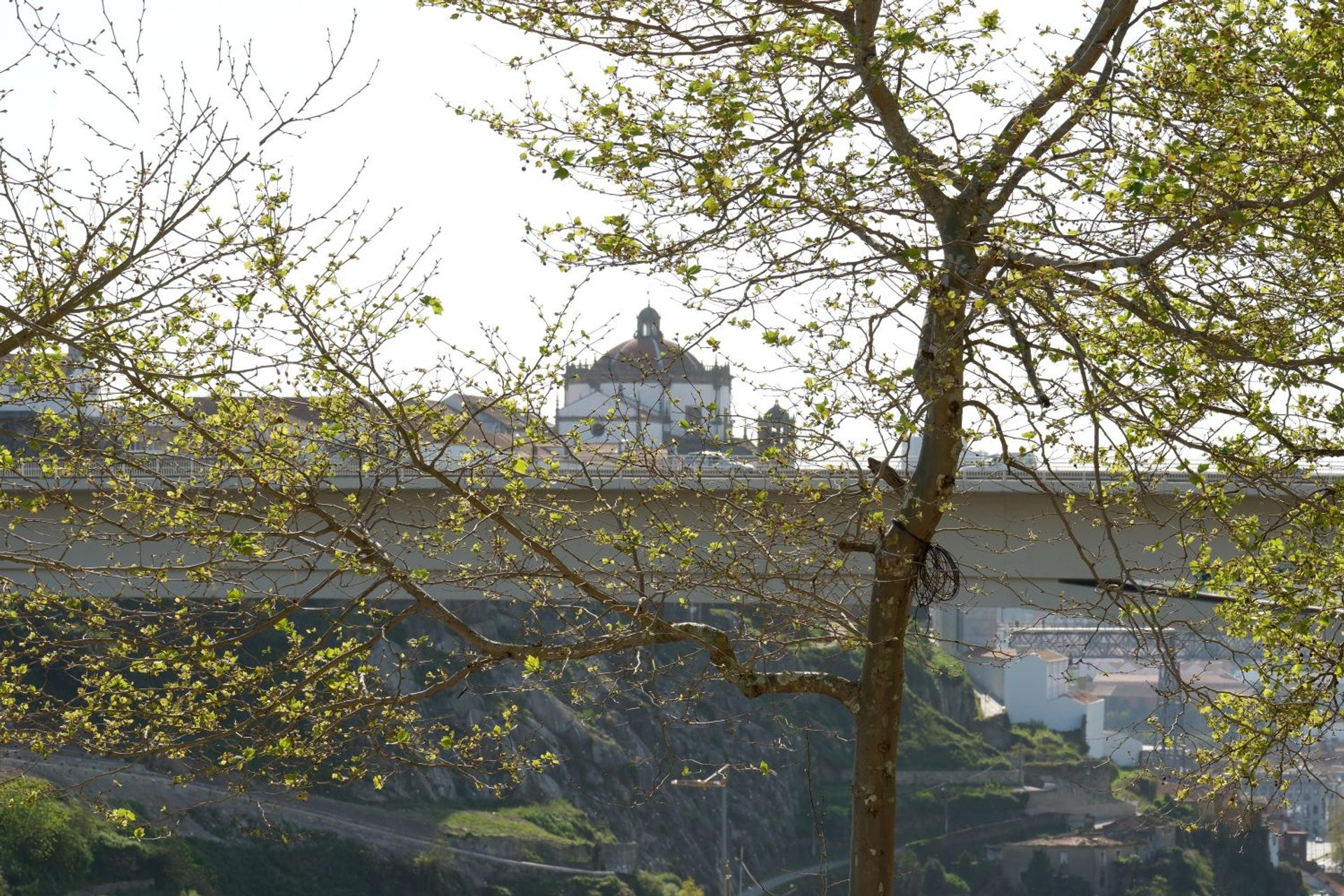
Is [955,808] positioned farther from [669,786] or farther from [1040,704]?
[1040,704]

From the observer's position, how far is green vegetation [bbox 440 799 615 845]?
41250mm

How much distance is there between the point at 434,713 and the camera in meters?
44.4

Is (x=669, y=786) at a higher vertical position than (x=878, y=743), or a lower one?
lower

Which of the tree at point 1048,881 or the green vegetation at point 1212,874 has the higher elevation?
the green vegetation at point 1212,874

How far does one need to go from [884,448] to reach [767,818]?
154ft

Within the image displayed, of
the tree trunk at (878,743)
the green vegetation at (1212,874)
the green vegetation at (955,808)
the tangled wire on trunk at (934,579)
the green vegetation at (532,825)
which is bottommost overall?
the green vegetation at (1212,874)

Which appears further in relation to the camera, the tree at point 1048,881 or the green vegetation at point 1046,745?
the green vegetation at point 1046,745

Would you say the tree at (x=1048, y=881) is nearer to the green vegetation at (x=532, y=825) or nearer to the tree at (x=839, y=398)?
the green vegetation at (x=532, y=825)

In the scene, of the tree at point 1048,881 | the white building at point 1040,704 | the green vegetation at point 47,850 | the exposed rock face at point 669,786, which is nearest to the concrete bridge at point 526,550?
the green vegetation at point 47,850

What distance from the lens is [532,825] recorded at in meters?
43.3

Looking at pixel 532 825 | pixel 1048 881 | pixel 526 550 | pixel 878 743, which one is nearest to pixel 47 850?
pixel 532 825

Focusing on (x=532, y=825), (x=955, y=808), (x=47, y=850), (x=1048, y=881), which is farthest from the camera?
(x=955, y=808)

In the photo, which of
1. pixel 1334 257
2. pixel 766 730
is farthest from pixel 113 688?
pixel 766 730

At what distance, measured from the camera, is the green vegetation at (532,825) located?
41.2m
